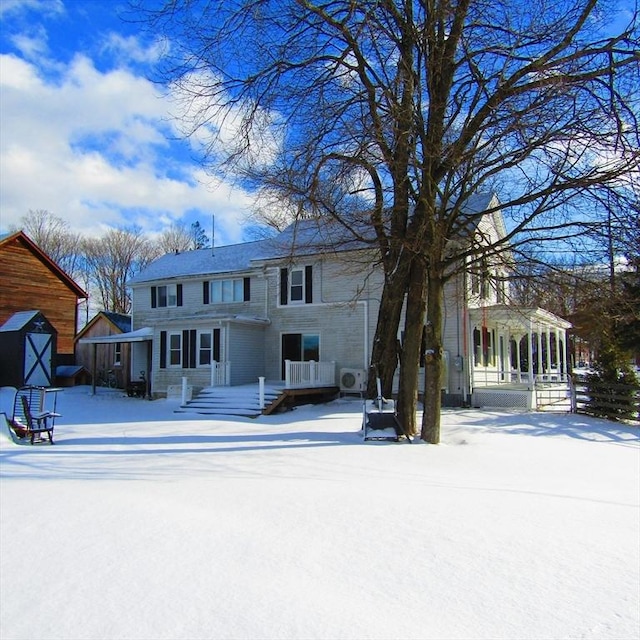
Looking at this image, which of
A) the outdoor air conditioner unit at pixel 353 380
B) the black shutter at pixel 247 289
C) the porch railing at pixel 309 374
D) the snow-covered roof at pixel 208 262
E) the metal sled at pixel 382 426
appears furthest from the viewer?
the snow-covered roof at pixel 208 262

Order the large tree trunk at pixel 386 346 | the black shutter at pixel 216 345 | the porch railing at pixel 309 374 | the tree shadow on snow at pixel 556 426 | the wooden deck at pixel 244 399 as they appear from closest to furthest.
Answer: the large tree trunk at pixel 386 346 < the tree shadow on snow at pixel 556 426 < the wooden deck at pixel 244 399 < the porch railing at pixel 309 374 < the black shutter at pixel 216 345

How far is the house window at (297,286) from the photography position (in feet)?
76.9

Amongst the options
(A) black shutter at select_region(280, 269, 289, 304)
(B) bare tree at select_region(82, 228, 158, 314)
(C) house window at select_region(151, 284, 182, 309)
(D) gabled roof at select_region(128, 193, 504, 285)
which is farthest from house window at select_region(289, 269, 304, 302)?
(B) bare tree at select_region(82, 228, 158, 314)

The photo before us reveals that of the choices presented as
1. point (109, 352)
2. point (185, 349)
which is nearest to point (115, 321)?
point (109, 352)

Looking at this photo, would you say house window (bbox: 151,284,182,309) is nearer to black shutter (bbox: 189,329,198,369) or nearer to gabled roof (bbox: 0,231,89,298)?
black shutter (bbox: 189,329,198,369)

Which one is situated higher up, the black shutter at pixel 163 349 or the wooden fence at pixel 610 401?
the black shutter at pixel 163 349

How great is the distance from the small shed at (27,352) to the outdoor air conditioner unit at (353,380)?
1416 cm

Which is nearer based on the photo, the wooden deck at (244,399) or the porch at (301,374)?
the wooden deck at (244,399)

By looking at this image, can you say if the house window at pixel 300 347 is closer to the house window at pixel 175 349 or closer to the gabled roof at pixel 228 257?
the gabled roof at pixel 228 257

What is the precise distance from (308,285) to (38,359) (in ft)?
43.1

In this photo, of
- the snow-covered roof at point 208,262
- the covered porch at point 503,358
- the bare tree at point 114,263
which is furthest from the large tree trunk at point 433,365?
the bare tree at point 114,263

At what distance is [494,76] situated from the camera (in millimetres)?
11430

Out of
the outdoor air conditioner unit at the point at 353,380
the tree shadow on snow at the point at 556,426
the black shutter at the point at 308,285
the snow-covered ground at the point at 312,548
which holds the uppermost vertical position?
the black shutter at the point at 308,285

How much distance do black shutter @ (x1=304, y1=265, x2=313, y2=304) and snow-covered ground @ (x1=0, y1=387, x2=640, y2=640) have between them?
1354cm
